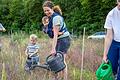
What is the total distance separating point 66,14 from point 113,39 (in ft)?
109

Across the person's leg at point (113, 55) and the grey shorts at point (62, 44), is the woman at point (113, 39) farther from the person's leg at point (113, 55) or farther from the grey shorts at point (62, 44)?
the grey shorts at point (62, 44)

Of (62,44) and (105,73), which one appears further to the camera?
(62,44)

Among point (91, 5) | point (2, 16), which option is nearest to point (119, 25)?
point (91, 5)

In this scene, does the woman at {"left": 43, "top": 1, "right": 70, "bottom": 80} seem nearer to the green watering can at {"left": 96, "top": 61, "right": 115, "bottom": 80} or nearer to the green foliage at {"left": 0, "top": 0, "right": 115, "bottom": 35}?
the green watering can at {"left": 96, "top": 61, "right": 115, "bottom": 80}

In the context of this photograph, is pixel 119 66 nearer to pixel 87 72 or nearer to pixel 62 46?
pixel 62 46

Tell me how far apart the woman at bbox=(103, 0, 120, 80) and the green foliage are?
21581mm

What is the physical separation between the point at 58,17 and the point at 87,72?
1621 millimetres

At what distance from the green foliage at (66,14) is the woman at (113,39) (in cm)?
2158

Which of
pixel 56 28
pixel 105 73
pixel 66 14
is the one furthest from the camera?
pixel 66 14

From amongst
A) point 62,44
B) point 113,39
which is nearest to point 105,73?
point 113,39

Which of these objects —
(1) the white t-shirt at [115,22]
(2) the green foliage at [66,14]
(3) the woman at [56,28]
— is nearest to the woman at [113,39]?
(1) the white t-shirt at [115,22]

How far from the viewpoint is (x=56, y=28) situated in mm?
6734

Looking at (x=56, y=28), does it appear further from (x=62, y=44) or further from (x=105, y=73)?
(x=105, y=73)

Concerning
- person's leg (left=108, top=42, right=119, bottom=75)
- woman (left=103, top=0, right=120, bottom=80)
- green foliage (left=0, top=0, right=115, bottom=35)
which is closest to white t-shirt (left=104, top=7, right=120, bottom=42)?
woman (left=103, top=0, right=120, bottom=80)
